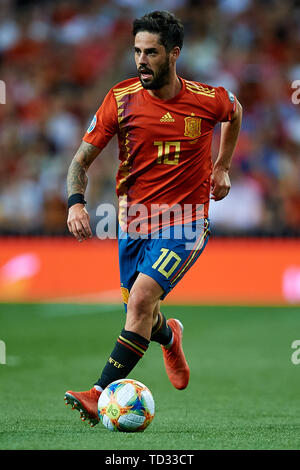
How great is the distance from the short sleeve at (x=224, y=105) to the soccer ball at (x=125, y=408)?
2.02 m

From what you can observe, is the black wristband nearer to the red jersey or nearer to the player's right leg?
the red jersey

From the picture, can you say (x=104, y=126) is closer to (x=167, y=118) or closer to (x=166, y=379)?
(x=167, y=118)

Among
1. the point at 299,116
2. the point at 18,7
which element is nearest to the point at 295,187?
the point at 299,116

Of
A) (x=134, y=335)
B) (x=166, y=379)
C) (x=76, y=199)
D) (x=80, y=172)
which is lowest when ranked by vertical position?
(x=166, y=379)

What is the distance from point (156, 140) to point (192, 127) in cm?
28

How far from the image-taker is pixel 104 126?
5.75 metres

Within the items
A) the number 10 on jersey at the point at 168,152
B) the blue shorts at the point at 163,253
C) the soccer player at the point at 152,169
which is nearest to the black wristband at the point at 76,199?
the soccer player at the point at 152,169

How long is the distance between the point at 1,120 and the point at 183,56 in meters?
3.58

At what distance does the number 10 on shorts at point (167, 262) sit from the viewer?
5613 millimetres

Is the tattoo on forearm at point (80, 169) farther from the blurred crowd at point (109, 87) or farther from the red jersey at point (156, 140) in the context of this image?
the blurred crowd at point (109, 87)

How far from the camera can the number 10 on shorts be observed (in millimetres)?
5613

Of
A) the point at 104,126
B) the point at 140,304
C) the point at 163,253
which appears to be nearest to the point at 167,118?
the point at 104,126
